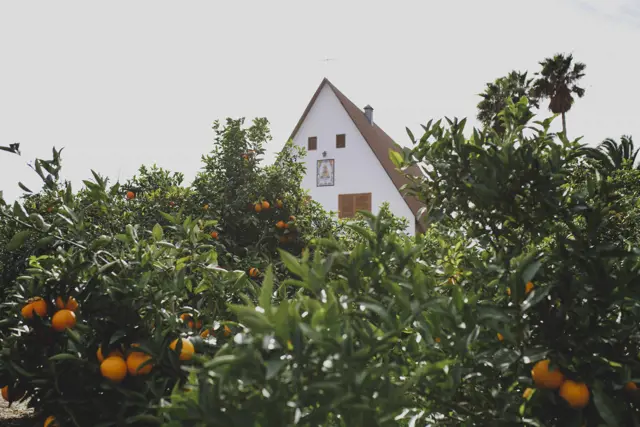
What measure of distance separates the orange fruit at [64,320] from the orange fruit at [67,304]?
0.04 metres

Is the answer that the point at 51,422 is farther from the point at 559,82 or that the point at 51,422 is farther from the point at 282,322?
the point at 559,82

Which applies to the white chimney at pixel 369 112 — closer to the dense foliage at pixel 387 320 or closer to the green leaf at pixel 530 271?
the dense foliage at pixel 387 320

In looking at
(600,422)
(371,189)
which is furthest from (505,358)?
(371,189)

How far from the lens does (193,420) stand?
143 centimetres

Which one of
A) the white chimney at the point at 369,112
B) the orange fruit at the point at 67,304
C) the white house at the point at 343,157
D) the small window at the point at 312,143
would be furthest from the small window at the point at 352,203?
the orange fruit at the point at 67,304

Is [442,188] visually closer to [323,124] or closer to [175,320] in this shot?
[175,320]

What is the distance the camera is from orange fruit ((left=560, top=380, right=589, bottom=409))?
1.63 m

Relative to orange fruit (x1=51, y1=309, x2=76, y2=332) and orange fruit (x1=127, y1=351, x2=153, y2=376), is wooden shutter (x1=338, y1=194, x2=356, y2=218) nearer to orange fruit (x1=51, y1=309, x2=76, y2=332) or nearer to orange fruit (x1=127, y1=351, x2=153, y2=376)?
orange fruit (x1=51, y1=309, x2=76, y2=332)

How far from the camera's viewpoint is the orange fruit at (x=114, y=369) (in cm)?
203

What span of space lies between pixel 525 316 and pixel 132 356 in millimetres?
1340

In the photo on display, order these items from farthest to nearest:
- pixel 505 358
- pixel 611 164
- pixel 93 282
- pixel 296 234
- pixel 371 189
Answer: pixel 371 189
pixel 296 234
pixel 93 282
pixel 611 164
pixel 505 358

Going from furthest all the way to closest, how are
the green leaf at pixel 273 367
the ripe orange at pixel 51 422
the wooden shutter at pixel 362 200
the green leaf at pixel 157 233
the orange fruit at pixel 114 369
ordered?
1. the wooden shutter at pixel 362 200
2. the green leaf at pixel 157 233
3. the ripe orange at pixel 51 422
4. the orange fruit at pixel 114 369
5. the green leaf at pixel 273 367

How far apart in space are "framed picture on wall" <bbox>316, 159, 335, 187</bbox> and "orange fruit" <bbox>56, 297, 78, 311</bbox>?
2155 centimetres

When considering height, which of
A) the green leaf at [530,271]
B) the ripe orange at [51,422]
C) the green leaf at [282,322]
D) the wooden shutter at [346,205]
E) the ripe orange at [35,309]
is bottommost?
the ripe orange at [51,422]
